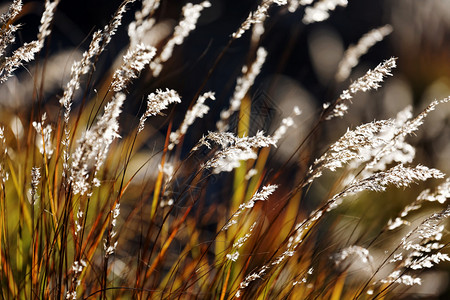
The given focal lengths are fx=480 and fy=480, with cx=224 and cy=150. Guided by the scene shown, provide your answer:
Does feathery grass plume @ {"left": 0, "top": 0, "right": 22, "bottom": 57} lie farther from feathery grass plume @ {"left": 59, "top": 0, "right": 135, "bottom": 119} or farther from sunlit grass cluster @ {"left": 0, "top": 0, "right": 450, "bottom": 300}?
feathery grass plume @ {"left": 59, "top": 0, "right": 135, "bottom": 119}

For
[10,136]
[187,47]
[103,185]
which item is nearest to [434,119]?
[103,185]

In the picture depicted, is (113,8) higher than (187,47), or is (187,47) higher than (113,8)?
(113,8)

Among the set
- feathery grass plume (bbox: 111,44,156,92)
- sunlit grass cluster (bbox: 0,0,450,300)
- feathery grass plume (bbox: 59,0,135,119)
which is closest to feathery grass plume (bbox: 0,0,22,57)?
sunlit grass cluster (bbox: 0,0,450,300)

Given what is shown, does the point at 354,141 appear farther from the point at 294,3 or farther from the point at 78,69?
the point at 78,69

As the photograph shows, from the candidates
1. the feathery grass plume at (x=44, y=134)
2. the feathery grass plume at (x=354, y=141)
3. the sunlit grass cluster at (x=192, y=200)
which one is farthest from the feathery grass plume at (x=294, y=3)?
the feathery grass plume at (x=44, y=134)

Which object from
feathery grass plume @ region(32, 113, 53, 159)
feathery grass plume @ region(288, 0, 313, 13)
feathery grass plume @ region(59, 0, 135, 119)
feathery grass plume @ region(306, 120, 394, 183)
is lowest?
feathery grass plume @ region(306, 120, 394, 183)

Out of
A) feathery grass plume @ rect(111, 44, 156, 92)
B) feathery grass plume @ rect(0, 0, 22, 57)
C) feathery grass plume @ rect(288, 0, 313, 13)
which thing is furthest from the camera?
feathery grass plume @ rect(288, 0, 313, 13)

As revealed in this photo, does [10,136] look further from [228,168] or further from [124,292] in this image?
[228,168]

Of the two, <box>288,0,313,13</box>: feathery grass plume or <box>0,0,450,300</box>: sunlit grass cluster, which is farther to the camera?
<box>288,0,313,13</box>: feathery grass plume

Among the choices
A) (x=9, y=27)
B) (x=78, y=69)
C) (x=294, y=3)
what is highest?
(x=9, y=27)

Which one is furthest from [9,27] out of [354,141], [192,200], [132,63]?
[354,141]

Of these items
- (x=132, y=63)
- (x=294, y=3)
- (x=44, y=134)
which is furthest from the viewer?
(x=294, y=3)
